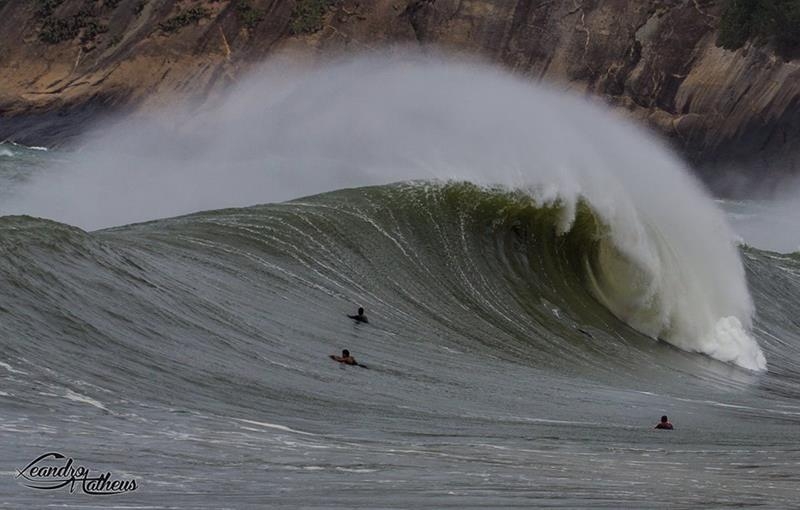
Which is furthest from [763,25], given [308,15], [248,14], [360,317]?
[360,317]

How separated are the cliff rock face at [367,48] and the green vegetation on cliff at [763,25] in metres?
0.82

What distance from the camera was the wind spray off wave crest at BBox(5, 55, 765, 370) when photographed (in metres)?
22.9

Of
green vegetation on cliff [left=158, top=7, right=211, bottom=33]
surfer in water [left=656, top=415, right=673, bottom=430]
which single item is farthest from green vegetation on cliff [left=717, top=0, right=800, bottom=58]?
surfer in water [left=656, top=415, right=673, bottom=430]

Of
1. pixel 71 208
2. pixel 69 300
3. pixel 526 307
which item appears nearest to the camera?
pixel 69 300

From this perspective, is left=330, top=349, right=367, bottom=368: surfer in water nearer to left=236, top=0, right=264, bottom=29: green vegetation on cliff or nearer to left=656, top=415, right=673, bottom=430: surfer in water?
left=656, top=415, right=673, bottom=430: surfer in water

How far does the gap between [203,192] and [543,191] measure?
11399 mm

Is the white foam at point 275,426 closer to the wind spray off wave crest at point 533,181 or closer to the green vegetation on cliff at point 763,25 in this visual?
the wind spray off wave crest at point 533,181

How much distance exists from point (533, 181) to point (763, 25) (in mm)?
56386

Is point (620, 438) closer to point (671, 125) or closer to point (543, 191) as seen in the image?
point (543, 191)

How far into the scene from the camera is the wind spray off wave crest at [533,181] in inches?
901

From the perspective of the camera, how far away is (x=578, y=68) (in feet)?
280

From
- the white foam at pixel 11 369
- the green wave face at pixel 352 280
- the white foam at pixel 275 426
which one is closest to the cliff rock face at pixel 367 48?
the green wave face at pixel 352 280

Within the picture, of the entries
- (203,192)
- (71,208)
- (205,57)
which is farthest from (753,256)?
(205,57)

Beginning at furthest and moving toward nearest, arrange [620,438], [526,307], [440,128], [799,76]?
[799,76], [440,128], [526,307], [620,438]
